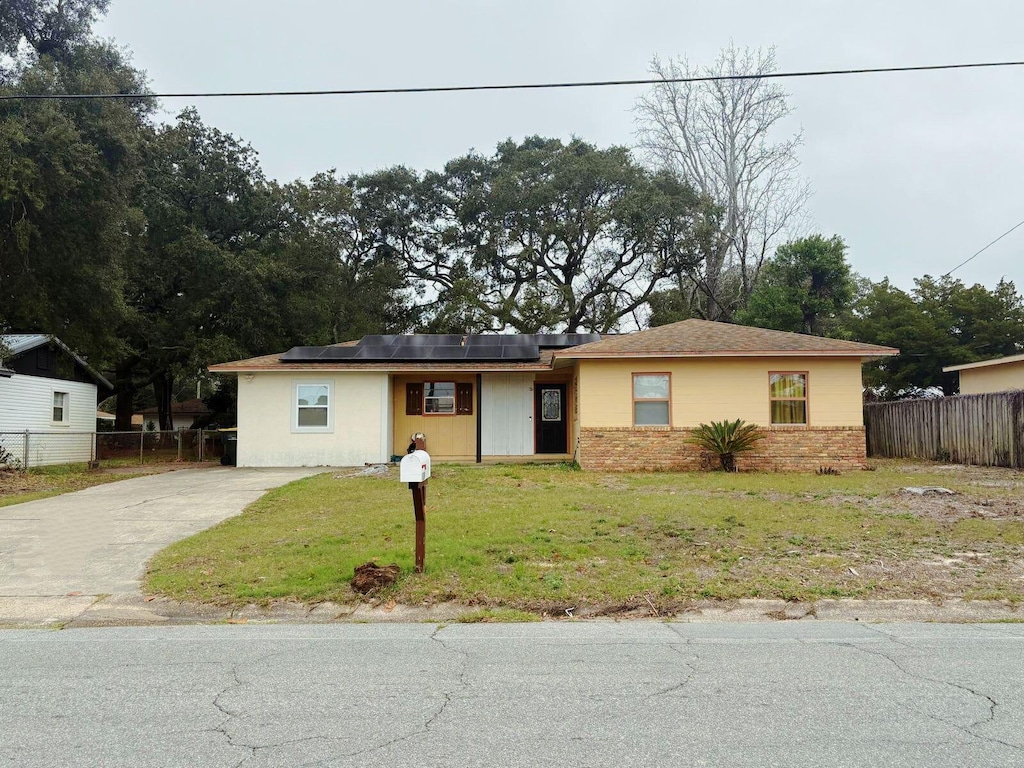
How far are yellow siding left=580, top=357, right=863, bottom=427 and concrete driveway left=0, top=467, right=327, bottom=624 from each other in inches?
286

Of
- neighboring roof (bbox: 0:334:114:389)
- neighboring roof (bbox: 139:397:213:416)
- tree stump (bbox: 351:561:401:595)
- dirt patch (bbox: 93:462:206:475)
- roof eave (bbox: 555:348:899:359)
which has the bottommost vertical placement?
tree stump (bbox: 351:561:401:595)

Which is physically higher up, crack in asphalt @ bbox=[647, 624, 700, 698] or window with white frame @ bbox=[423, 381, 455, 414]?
Result: window with white frame @ bbox=[423, 381, 455, 414]

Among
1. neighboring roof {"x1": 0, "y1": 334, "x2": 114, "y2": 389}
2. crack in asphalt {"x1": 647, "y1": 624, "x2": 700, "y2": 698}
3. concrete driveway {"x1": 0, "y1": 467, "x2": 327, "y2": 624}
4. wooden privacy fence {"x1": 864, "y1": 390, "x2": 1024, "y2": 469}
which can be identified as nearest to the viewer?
crack in asphalt {"x1": 647, "y1": 624, "x2": 700, "y2": 698}

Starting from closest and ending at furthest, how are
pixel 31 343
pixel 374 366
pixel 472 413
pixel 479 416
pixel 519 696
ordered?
1. pixel 519 696
2. pixel 374 366
3. pixel 479 416
4. pixel 472 413
5. pixel 31 343

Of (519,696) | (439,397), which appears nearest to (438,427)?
(439,397)

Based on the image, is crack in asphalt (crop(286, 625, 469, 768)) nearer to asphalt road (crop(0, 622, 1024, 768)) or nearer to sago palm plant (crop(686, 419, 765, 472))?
asphalt road (crop(0, 622, 1024, 768))

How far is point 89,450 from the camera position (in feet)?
85.7

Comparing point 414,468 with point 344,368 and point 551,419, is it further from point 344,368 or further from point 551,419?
point 551,419

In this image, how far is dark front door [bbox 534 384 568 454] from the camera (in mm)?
A: 21406

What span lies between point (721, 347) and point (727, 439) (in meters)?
2.19

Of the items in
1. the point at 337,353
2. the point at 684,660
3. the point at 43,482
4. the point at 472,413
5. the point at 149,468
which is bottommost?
the point at 684,660

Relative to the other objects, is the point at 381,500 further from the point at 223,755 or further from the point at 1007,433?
the point at 1007,433

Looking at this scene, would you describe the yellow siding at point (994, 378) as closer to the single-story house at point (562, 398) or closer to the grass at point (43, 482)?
the single-story house at point (562, 398)

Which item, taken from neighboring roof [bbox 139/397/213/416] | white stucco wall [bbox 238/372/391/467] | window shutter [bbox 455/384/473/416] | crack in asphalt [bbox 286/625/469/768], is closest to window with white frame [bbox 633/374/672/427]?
window shutter [bbox 455/384/473/416]
